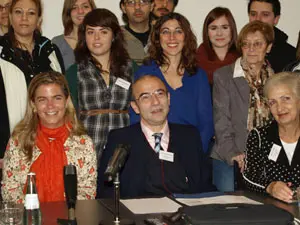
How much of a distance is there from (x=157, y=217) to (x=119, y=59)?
6.40 ft

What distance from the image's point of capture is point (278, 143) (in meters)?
3.68

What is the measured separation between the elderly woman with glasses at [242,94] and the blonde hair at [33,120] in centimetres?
119

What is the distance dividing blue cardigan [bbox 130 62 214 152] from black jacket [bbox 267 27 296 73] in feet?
2.91

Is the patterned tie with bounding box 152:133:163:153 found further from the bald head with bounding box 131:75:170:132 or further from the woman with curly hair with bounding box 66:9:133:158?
the woman with curly hair with bounding box 66:9:133:158

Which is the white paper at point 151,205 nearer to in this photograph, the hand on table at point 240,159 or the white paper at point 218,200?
the white paper at point 218,200

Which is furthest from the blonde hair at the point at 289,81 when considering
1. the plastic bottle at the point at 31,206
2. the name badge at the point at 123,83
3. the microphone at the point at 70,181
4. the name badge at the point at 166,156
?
the plastic bottle at the point at 31,206

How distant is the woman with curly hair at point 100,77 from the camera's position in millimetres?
4473

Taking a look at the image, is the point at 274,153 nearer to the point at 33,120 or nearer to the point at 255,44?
the point at 255,44

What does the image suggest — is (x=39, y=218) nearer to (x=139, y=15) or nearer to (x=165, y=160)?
(x=165, y=160)

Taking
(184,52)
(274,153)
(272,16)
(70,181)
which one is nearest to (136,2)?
(184,52)

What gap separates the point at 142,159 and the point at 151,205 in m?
0.63

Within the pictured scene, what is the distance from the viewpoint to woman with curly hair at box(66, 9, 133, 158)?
4473 mm

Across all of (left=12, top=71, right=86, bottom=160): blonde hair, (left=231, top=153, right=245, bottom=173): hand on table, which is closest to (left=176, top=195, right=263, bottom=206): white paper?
(left=12, top=71, right=86, bottom=160): blonde hair

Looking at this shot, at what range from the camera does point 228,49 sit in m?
5.07
